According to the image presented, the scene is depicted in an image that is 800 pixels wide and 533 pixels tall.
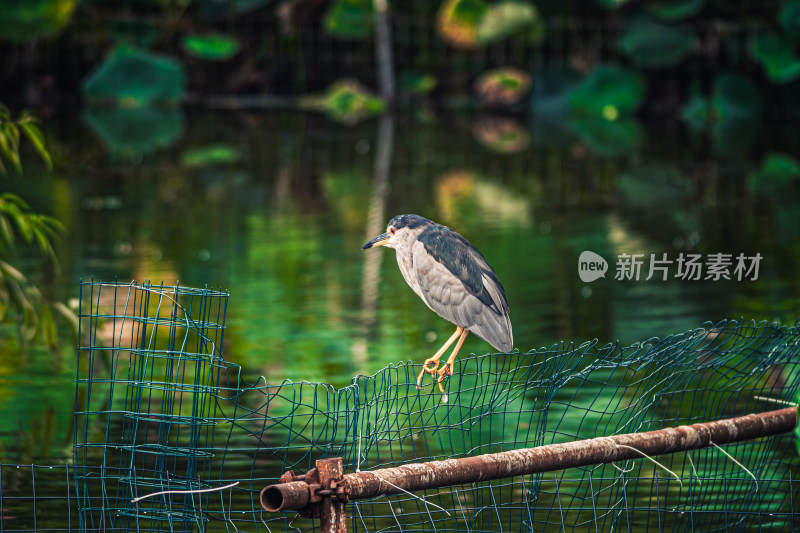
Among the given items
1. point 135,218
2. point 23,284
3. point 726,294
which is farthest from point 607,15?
point 23,284

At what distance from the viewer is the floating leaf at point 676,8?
20.9 metres

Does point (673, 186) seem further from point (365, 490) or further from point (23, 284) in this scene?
point (365, 490)

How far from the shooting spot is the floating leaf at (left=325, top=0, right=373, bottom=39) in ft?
72.9

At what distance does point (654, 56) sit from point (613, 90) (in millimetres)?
897

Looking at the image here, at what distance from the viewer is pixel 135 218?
11.9 m

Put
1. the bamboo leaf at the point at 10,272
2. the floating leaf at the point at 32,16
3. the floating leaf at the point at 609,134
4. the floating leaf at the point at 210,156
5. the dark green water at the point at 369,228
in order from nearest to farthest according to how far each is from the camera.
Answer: the bamboo leaf at the point at 10,272 → the dark green water at the point at 369,228 → the floating leaf at the point at 210,156 → the floating leaf at the point at 609,134 → the floating leaf at the point at 32,16

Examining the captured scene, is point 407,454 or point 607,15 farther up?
point 607,15

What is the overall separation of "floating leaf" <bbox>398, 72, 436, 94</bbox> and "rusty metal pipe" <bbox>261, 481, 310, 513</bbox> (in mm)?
20215

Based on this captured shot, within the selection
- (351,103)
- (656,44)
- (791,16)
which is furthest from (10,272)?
(656,44)

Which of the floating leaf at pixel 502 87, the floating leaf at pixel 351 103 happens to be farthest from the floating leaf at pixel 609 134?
the floating leaf at pixel 351 103

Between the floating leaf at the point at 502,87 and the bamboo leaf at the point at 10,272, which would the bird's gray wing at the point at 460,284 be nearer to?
the bamboo leaf at the point at 10,272

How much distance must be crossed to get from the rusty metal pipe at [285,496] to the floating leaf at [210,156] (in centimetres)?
1256

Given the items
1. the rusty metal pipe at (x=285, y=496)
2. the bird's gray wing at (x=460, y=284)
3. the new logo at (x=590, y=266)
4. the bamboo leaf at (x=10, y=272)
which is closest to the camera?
the rusty metal pipe at (x=285, y=496)

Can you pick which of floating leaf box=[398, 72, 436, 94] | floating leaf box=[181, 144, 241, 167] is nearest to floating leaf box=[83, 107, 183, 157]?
floating leaf box=[181, 144, 241, 167]
